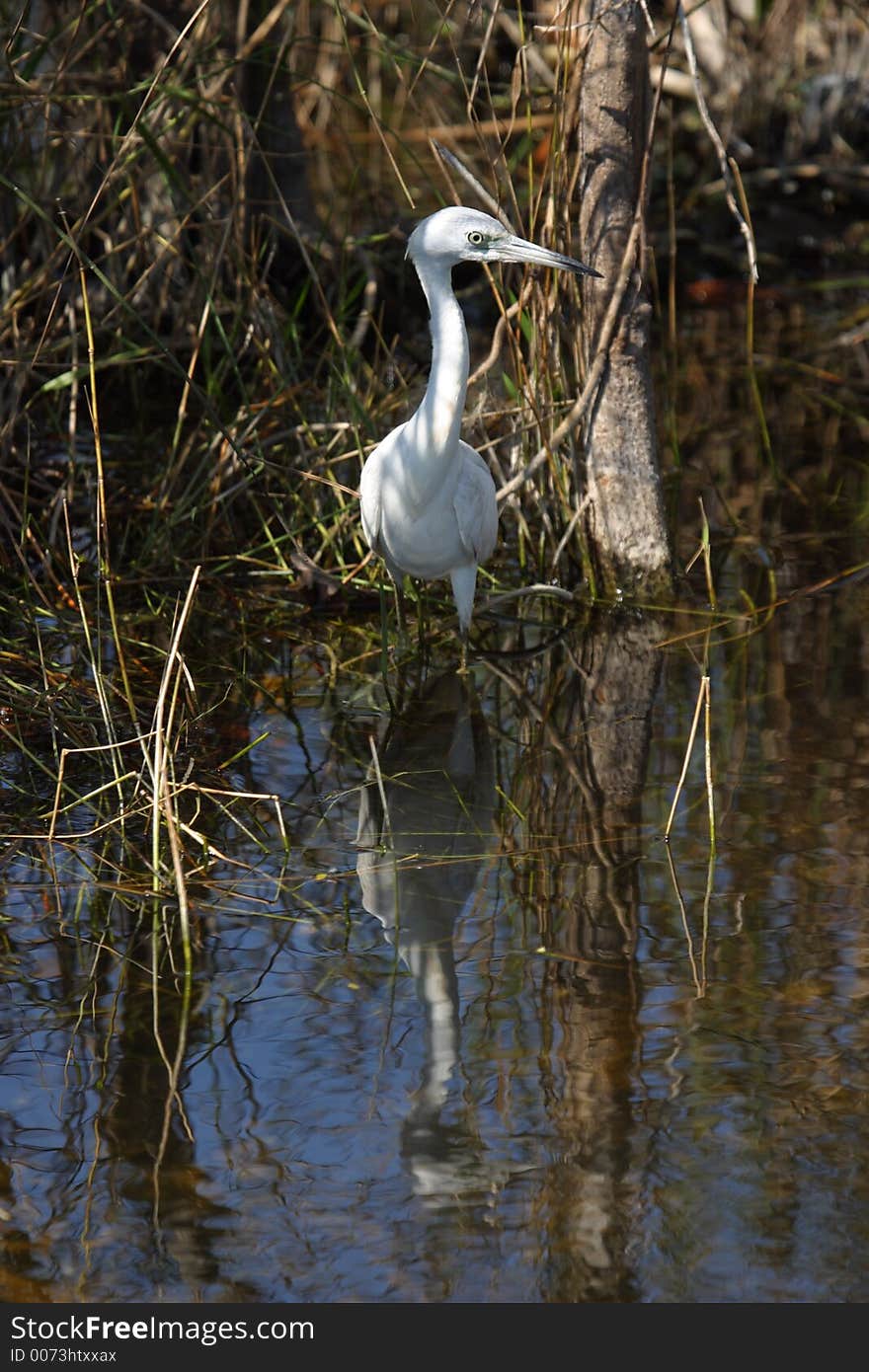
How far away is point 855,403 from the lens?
6.09 m

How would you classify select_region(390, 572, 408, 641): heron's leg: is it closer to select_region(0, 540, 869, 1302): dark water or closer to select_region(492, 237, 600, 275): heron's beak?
select_region(0, 540, 869, 1302): dark water

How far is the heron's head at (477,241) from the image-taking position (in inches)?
138

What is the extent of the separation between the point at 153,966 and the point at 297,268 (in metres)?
4.35

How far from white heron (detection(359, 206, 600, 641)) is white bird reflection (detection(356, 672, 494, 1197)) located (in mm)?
354

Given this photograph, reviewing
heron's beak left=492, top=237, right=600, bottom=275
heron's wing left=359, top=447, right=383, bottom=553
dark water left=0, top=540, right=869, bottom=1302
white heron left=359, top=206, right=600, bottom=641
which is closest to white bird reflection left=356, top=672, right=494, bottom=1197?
dark water left=0, top=540, right=869, bottom=1302

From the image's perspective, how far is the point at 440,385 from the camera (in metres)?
3.62

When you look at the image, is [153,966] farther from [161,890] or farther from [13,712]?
[13,712]

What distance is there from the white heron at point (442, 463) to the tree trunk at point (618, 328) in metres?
0.48

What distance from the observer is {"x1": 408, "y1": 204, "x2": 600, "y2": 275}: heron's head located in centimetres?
350

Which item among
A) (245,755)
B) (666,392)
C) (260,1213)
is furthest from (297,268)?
(260,1213)

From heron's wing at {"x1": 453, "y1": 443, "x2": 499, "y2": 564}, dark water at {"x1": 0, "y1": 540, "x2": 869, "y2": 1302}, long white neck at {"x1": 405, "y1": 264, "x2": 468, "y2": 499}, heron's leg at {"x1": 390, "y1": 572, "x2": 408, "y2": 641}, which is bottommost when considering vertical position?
dark water at {"x1": 0, "y1": 540, "x2": 869, "y2": 1302}

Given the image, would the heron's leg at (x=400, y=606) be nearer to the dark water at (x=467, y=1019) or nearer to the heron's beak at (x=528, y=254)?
the dark water at (x=467, y=1019)

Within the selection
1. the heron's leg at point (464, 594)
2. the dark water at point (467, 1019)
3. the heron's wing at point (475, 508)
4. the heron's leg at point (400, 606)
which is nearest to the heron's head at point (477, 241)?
the heron's wing at point (475, 508)

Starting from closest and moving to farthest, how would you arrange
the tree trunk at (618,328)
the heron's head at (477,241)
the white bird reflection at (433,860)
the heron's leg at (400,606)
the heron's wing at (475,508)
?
the white bird reflection at (433,860), the heron's head at (477,241), the heron's wing at (475,508), the tree trunk at (618,328), the heron's leg at (400,606)
